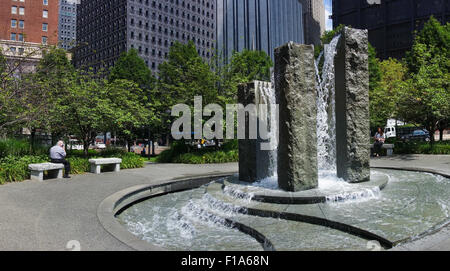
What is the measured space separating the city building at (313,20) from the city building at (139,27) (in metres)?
73.4

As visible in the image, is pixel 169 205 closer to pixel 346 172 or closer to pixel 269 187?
pixel 269 187

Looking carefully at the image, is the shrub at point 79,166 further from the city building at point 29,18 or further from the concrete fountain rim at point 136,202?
the city building at point 29,18

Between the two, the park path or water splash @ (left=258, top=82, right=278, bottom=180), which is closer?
the park path

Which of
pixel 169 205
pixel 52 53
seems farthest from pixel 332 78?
pixel 52 53

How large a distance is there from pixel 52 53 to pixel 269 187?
11666 millimetres

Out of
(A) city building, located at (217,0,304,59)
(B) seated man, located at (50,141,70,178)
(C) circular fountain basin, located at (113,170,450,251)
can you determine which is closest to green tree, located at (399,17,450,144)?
(C) circular fountain basin, located at (113,170,450,251)

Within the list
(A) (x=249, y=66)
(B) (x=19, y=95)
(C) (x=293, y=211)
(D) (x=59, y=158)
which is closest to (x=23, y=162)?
(D) (x=59, y=158)

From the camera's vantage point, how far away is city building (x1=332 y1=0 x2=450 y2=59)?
54.8 metres

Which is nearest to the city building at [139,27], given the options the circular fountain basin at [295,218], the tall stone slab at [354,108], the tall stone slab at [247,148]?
the tall stone slab at [247,148]

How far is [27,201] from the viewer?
7566 millimetres

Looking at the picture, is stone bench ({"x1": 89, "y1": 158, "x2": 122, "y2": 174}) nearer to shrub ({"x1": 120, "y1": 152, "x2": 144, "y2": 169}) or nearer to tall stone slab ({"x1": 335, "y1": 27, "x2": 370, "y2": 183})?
shrub ({"x1": 120, "y1": 152, "x2": 144, "y2": 169})

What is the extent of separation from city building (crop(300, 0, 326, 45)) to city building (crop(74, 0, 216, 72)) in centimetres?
7340

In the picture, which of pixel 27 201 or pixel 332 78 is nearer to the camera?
pixel 27 201

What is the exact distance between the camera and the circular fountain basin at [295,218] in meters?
4.76
